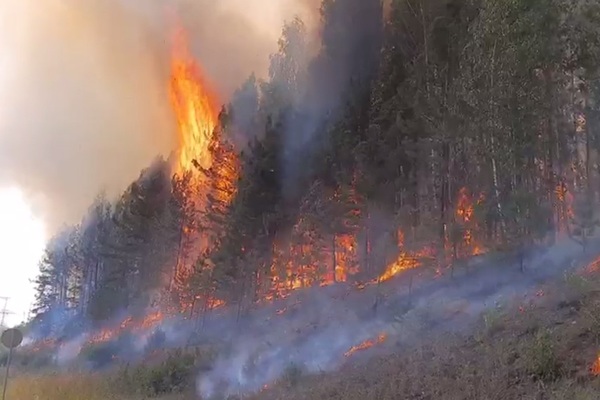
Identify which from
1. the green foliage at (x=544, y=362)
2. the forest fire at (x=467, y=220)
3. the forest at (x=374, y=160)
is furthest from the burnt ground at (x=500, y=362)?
the forest fire at (x=467, y=220)

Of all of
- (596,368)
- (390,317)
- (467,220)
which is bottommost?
(596,368)

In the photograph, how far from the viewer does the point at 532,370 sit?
37.0ft

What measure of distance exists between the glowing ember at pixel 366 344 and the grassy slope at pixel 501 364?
2179mm

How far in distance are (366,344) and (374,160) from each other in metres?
13.8

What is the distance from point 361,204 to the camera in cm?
3400

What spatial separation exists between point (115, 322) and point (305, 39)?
30.0 metres

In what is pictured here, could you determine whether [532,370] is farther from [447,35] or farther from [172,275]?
[172,275]

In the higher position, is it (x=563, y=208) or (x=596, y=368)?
(x=563, y=208)

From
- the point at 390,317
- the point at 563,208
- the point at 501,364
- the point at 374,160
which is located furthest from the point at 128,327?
the point at 501,364

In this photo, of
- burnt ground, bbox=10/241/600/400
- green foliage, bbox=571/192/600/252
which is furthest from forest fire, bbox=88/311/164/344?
green foliage, bbox=571/192/600/252

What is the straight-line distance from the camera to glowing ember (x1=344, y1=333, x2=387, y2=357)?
2094cm

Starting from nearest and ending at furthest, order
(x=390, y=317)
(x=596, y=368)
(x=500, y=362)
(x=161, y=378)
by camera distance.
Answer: (x=596, y=368), (x=500, y=362), (x=390, y=317), (x=161, y=378)

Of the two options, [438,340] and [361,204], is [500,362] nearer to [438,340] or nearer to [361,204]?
[438,340]

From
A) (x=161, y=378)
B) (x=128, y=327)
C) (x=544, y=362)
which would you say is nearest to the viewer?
(x=544, y=362)
